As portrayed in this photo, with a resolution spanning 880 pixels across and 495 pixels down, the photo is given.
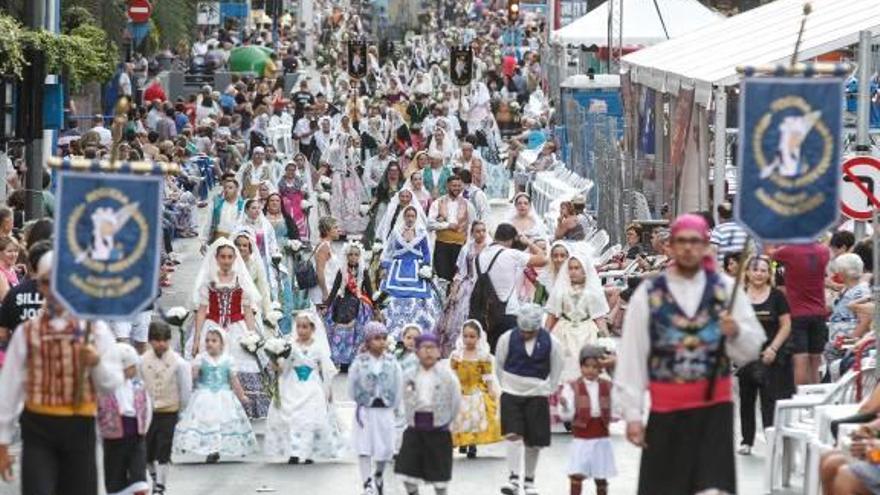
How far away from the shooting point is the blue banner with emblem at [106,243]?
1375 centimetres

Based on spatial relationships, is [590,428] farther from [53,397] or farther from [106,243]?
[106,243]

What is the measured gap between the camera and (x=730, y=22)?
36.8 metres

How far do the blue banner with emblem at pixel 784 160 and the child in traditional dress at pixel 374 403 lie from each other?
520 centimetres

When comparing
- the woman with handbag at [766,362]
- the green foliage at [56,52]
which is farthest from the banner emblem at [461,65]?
the woman with handbag at [766,362]

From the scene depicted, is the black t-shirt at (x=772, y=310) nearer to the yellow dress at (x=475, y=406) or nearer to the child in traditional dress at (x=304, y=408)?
the yellow dress at (x=475, y=406)

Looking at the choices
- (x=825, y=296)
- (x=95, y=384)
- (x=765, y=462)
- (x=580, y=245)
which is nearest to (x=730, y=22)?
(x=580, y=245)

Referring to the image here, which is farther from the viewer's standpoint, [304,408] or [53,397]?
[304,408]

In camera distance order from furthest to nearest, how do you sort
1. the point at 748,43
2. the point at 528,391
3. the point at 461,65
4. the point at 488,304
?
the point at 461,65 < the point at 748,43 < the point at 488,304 < the point at 528,391

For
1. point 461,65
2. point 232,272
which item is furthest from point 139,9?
point 232,272

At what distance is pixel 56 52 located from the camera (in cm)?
2941

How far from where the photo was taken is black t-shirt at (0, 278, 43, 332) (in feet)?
59.7

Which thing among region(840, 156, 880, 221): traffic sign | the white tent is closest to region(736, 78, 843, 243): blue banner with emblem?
region(840, 156, 880, 221): traffic sign

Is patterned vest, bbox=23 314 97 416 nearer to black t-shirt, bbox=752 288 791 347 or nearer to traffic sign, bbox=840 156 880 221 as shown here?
black t-shirt, bbox=752 288 791 347

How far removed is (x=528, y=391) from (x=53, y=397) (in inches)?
215
